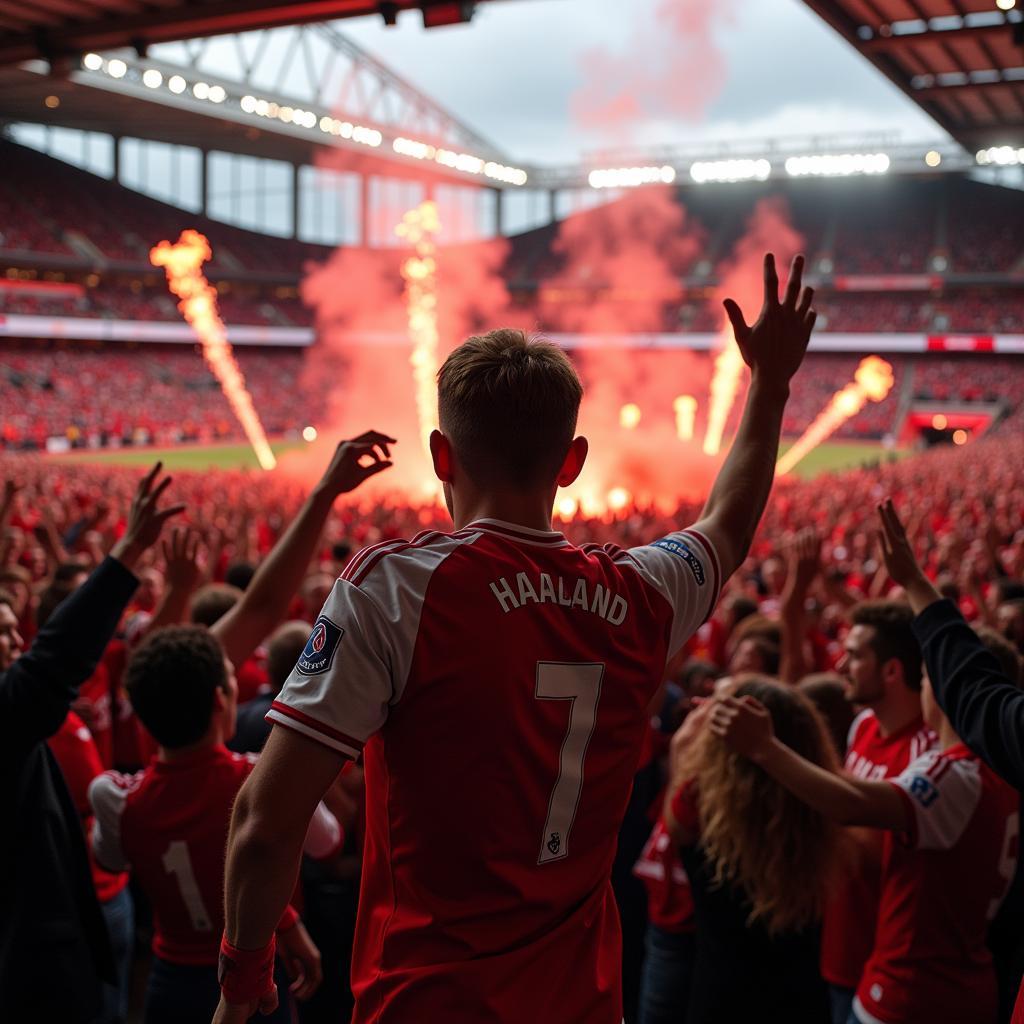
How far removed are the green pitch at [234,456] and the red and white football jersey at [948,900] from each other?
1330 inches

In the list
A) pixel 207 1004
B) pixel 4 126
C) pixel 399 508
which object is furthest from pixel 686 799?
pixel 4 126

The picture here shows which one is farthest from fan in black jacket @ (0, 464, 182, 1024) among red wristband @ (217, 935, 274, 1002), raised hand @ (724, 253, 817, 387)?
raised hand @ (724, 253, 817, 387)

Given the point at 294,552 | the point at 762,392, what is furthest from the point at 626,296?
the point at 762,392

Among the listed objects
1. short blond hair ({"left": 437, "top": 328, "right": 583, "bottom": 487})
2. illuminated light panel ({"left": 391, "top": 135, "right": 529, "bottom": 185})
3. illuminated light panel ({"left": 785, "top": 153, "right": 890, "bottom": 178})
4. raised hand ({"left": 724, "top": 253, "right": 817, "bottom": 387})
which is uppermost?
illuminated light panel ({"left": 391, "top": 135, "right": 529, "bottom": 185})

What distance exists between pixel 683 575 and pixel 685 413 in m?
48.0

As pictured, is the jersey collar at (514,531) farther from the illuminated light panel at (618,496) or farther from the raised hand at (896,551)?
Result: the illuminated light panel at (618,496)

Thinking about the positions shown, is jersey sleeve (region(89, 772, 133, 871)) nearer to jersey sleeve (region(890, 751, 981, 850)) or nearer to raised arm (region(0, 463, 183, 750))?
raised arm (region(0, 463, 183, 750))

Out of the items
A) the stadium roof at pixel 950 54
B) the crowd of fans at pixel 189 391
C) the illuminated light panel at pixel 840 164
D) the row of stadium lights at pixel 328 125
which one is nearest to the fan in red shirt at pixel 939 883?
the stadium roof at pixel 950 54

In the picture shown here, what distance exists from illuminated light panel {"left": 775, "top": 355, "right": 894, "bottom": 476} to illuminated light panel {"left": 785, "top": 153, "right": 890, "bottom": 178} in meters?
11.1

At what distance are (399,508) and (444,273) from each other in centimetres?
5336

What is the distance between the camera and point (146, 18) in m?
7.93

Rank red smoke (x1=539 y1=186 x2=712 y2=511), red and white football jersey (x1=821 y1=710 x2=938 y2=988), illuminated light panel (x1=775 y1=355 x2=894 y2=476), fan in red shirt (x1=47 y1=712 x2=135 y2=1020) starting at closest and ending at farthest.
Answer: red and white football jersey (x1=821 y1=710 x2=938 y2=988)
fan in red shirt (x1=47 y1=712 x2=135 y2=1020)
illuminated light panel (x1=775 y1=355 x2=894 y2=476)
red smoke (x1=539 y1=186 x2=712 y2=511)

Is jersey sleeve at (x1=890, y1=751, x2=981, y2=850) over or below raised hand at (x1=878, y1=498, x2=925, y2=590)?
below

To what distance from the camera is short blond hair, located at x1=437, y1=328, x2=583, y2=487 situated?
6.16 ft
